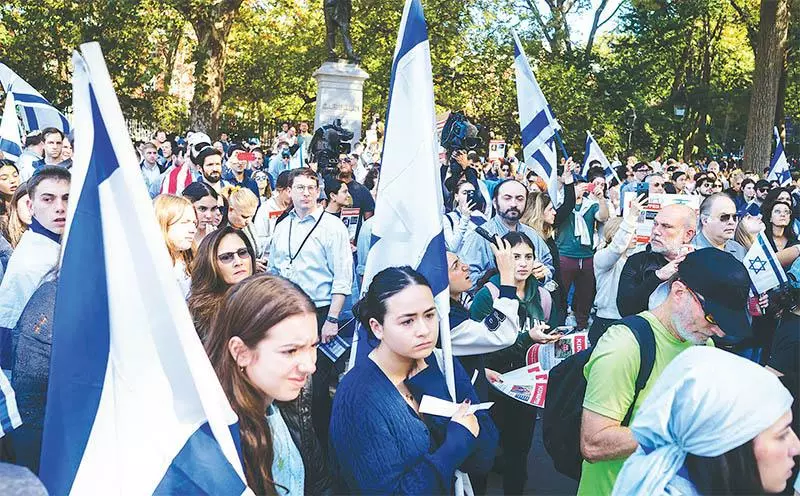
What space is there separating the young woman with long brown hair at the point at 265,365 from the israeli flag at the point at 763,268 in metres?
4.05

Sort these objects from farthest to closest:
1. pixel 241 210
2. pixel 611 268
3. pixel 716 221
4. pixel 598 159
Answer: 1. pixel 598 159
2. pixel 241 210
3. pixel 611 268
4. pixel 716 221

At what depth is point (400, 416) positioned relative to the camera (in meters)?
2.87

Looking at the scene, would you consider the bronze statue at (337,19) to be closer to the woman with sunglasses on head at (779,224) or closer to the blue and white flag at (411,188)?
the woman with sunglasses on head at (779,224)

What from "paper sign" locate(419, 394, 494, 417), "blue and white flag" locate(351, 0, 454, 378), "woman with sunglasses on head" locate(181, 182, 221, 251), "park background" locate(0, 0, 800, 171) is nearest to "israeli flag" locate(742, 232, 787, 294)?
"blue and white flag" locate(351, 0, 454, 378)

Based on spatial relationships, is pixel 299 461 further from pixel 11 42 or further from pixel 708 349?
pixel 11 42

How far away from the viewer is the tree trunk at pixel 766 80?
20734mm

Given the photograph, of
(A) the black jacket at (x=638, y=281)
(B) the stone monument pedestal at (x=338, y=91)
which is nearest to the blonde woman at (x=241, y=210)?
(A) the black jacket at (x=638, y=281)

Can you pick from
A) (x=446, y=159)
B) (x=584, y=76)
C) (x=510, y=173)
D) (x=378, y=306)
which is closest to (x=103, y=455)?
(x=378, y=306)

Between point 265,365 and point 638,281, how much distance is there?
3.03 m

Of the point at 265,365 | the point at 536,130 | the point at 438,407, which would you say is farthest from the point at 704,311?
the point at 536,130

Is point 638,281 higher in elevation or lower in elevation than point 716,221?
lower

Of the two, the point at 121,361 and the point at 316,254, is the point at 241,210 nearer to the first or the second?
the point at 316,254

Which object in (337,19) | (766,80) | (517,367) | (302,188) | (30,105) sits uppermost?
(337,19)

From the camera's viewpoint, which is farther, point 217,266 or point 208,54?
point 208,54
